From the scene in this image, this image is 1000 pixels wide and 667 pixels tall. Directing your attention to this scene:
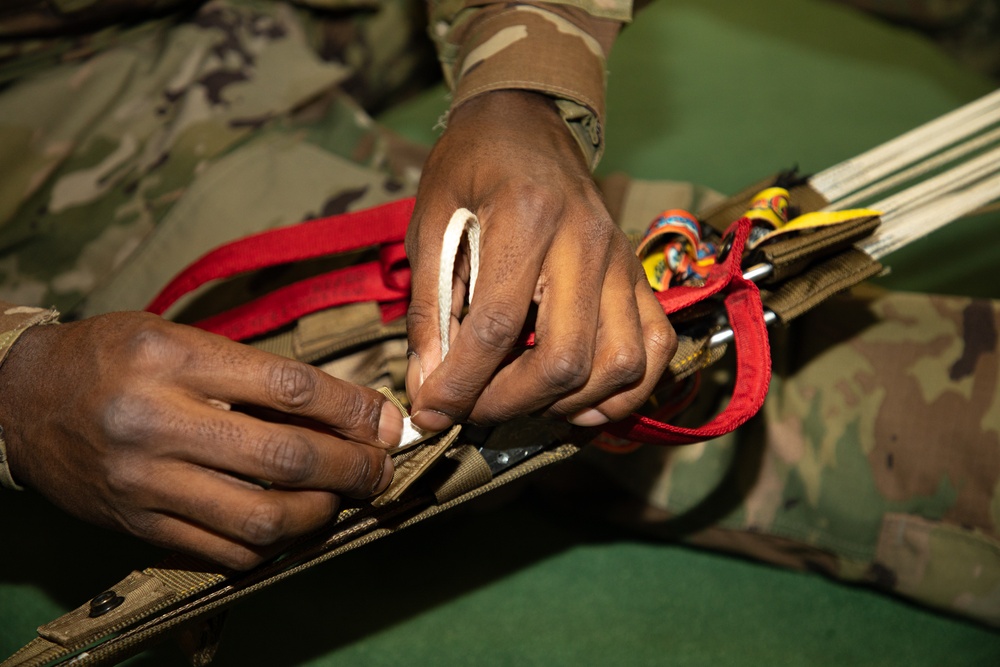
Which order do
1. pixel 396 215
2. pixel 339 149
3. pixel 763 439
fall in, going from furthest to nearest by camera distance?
pixel 339 149 → pixel 763 439 → pixel 396 215

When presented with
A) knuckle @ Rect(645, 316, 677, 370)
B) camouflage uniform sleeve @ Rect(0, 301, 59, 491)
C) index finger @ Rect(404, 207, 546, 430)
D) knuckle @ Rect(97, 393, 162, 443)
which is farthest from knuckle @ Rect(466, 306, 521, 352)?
camouflage uniform sleeve @ Rect(0, 301, 59, 491)

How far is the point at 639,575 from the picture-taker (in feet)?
3.08

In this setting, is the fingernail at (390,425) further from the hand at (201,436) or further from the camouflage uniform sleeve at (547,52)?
the camouflage uniform sleeve at (547,52)

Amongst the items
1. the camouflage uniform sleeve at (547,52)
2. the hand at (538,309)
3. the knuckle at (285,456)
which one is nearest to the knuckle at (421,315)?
the hand at (538,309)

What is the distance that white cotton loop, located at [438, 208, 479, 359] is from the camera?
55 cm

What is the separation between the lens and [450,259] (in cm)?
55

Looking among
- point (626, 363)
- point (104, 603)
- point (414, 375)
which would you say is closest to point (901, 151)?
point (626, 363)

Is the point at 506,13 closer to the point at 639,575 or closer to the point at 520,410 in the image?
the point at 520,410

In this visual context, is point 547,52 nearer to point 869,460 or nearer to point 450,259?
point 450,259

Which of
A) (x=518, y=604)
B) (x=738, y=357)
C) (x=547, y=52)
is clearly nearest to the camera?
(x=738, y=357)

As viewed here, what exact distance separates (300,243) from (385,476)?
0.28m

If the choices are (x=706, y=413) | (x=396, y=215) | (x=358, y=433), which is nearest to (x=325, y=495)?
(x=358, y=433)

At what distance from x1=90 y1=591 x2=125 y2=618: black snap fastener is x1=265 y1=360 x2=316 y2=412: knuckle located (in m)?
0.18

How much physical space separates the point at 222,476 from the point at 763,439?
58cm
